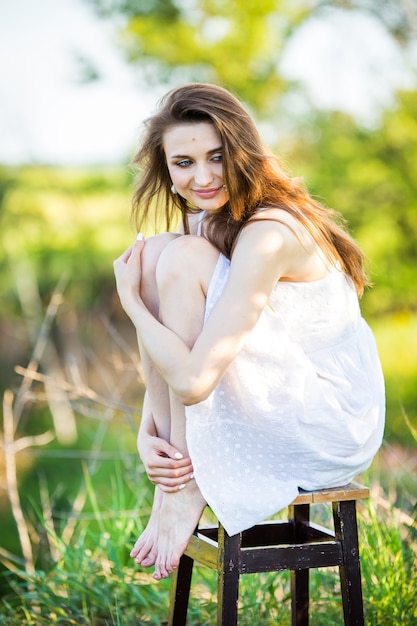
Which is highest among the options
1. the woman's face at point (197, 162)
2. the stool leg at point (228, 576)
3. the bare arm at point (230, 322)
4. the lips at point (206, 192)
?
the woman's face at point (197, 162)

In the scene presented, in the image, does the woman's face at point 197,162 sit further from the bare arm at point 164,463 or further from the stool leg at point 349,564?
the stool leg at point 349,564

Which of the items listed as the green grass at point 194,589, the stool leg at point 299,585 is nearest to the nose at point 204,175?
the stool leg at point 299,585

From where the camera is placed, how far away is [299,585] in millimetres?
2316

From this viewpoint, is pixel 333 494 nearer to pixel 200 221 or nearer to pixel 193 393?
pixel 193 393

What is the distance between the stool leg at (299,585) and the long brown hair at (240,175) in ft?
2.03

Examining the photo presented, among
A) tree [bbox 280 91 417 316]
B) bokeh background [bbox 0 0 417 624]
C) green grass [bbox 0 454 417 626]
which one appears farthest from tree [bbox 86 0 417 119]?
green grass [bbox 0 454 417 626]

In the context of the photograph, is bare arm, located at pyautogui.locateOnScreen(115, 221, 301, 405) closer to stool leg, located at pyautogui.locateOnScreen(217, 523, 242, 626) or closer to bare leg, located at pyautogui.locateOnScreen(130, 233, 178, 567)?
bare leg, located at pyautogui.locateOnScreen(130, 233, 178, 567)

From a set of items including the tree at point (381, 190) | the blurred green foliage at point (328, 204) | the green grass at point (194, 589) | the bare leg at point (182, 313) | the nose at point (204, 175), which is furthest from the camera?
the tree at point (381, 190)

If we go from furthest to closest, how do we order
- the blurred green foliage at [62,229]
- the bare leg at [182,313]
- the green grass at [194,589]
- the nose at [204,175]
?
the blurred green foliage at [62,229], the green grass at [194,589], the nose at [204,175], the bare leg at [182,313]

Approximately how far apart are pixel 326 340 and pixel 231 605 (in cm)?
66

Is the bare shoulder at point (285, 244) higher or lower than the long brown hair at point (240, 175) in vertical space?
lower

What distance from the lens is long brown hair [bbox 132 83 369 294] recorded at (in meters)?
2.06

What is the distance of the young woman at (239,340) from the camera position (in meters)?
1.94

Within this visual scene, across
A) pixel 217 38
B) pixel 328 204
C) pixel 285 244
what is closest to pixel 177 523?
pixel 285 244
